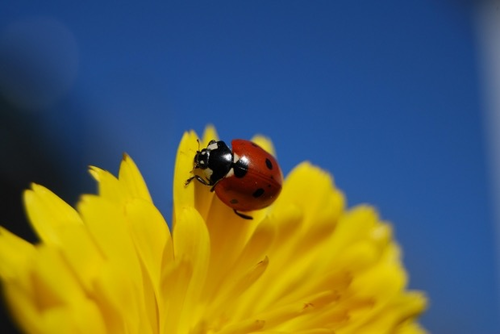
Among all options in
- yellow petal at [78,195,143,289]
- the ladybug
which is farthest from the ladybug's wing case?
yellow petal at [78,195,143,289]

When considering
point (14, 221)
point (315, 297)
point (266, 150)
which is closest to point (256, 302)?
point (315, 297)

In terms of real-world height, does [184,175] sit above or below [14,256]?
above

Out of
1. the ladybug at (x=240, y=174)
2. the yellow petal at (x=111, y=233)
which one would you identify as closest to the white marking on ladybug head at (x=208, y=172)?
the ladybug at (x=240, y=174)

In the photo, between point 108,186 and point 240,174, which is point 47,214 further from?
point 240,174

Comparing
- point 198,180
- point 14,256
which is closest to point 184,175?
point 198,180

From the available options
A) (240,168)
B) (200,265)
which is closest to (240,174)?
(240,168)

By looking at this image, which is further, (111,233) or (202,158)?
(202,158)

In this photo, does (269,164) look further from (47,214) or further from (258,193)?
(47,214)

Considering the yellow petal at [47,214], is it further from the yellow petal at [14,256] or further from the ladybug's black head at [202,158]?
the ladybug's black head at [202,158]
